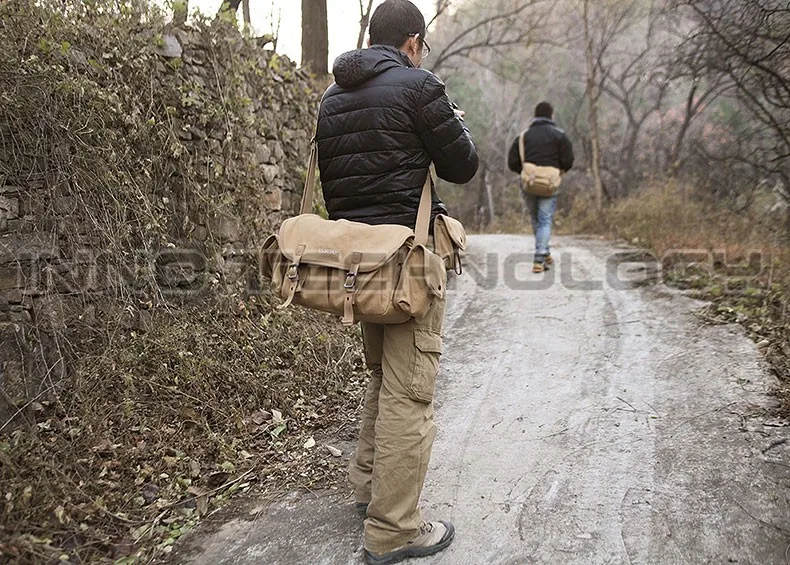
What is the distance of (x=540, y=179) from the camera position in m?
7.10

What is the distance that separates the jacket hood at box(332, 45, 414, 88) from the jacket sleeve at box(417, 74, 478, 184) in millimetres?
179

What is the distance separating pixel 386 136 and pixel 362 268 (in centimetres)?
54

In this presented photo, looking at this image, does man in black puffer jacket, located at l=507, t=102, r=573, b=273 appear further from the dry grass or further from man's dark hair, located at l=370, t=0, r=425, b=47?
man's dark hair, located at l=370, t=0, r=425, b=47

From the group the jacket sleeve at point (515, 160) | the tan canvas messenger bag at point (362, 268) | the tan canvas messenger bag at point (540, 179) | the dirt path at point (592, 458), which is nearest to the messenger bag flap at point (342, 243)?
the tan canvas messenger bag at point (362, 268)

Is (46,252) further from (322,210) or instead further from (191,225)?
(322,210)

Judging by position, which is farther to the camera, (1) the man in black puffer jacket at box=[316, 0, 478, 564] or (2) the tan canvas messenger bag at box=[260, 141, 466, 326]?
(1) the man in black puffer jacket at box=[316, 0, 478, 564]

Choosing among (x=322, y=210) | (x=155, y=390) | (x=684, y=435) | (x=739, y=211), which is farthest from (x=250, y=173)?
(x=739, y=211)

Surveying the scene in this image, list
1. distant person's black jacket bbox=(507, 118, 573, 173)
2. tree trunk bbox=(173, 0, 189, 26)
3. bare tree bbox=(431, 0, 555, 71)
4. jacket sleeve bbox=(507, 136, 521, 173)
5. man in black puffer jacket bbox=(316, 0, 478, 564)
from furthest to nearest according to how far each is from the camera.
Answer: bare tree bbox=(431, 0, 555, 71), jacket sleeve bbox=(507, 136, 521, 173), distant person's black jacket bbox=(507, 118, 573, 173), tree trunk bbox=(173, 0, 189, 26), man in black puffer jacket bbox=(316, 0, 478, 564)

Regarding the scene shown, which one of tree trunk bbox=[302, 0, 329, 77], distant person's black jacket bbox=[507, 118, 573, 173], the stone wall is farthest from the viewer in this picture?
tree trunk bbox=[302, 0, 329, 77]

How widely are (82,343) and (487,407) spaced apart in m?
2.46

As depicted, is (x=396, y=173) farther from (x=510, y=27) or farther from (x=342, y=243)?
(x=510, y=27)

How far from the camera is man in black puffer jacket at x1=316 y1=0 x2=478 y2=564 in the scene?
2.46 m

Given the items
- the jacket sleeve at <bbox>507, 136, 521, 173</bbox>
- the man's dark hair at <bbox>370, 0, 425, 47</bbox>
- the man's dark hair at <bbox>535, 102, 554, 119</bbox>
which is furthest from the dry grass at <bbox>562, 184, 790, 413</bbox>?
the man's dark hair at <bbox>370, 0, 425, 47</bbox>

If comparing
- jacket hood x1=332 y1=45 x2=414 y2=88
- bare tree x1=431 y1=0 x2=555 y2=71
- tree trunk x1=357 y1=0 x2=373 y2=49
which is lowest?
jacket hood x1=332 y1=45 x2=414 y2=88
